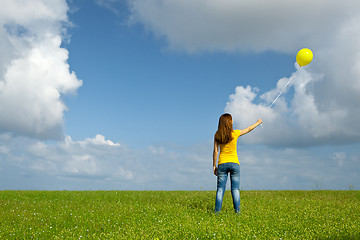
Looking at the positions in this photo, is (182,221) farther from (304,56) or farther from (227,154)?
(304,56)

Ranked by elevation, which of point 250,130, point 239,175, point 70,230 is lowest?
point 70,230

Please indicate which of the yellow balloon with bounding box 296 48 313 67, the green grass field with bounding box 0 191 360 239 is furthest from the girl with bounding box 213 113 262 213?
the yellow balloon with bounding box 296 48 313 67

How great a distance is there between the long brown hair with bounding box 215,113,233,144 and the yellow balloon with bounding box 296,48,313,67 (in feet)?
13.3

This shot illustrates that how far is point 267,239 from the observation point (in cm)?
873

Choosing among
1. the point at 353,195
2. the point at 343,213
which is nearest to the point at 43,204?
the point at 343,213

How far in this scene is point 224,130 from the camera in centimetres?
1105

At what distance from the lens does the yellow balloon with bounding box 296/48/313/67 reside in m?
12.9

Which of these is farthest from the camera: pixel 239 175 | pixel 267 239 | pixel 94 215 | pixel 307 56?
pixel 307 56

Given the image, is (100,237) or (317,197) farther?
(317,197)

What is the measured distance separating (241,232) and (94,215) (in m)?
5.56

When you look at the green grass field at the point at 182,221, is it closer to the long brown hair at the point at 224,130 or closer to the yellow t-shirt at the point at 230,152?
the yellow t-shirt at the point at 230,152

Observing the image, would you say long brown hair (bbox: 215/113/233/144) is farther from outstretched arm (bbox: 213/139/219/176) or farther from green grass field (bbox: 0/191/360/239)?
green grass field (bbox: 0/191/360/239)

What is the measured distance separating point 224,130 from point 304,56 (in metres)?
4.63

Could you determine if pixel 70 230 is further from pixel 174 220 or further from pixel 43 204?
pixel 43 204
